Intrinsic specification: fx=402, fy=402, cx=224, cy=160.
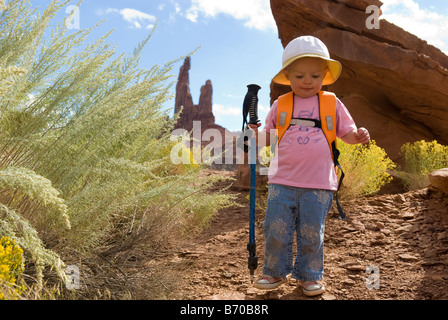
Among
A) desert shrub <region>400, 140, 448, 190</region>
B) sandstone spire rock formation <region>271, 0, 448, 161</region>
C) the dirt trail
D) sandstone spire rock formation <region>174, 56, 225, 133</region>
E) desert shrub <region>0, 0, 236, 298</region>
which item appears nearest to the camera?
desert shrub <region>0, 0, 236, 298</region>

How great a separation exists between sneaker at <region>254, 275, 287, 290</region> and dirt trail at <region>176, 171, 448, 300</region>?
9cm

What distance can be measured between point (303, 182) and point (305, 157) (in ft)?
0.52

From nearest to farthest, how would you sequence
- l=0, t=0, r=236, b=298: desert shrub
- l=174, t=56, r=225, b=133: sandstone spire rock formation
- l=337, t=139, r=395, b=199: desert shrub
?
1. l=0, t=0, r=236, b=298: desert shrub
2. l=337, t=139, r=395, b=199: desert shrub
3. l=174, t=56, r=225, b=133: sandstone spire rock formation

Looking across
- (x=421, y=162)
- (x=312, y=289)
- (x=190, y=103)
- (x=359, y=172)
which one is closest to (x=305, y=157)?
(x=312, y=289)

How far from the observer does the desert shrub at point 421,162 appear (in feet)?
19.9

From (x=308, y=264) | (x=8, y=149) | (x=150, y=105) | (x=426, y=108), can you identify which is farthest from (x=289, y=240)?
(x=426, y=108)

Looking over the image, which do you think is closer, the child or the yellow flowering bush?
the yellow flowering bush

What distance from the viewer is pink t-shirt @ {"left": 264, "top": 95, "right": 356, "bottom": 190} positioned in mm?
2547

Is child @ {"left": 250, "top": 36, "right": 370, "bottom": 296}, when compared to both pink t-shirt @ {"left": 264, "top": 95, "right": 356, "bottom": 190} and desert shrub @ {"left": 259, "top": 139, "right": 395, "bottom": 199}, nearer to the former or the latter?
pink t-shirt @ {"left": 264, "top": 95, "right": 356, "bottom": 190}

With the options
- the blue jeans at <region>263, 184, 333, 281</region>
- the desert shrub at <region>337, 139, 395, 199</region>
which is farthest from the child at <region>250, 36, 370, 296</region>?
the desert shrub at <region>337, 139, 395, 199</region>

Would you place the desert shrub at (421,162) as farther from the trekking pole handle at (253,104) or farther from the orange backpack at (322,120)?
the trekking pole handle at (253,104)

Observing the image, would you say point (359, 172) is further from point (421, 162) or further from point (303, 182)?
point (303, 182)

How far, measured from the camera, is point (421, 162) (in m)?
6.96

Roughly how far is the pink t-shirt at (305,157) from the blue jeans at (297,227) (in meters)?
0.06
